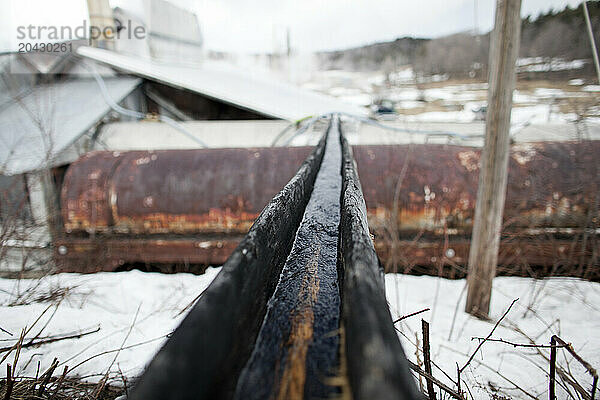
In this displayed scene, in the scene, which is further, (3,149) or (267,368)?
(3,149)

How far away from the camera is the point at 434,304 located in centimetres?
248

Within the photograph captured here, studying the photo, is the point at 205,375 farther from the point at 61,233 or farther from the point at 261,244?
the point at 61,233

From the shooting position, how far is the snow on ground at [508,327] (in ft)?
4.86

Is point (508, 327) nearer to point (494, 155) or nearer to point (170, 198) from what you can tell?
point (494, 155)

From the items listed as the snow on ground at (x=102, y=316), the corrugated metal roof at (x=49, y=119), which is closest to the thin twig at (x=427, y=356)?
the snow on ground at (x=102, y=316)

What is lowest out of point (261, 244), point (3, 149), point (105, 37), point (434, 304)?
point (434, 304)

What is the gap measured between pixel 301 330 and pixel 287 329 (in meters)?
0.02

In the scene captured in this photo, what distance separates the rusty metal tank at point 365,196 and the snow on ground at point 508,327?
0.25m

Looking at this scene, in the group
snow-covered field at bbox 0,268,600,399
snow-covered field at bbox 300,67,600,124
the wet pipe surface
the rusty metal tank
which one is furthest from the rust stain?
snow-covered field at bbox 300,67,600,124

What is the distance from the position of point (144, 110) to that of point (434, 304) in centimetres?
657

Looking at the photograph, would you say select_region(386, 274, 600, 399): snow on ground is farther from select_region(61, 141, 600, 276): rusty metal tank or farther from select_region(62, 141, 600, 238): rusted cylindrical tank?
select_region(62, 141, 600, 238): rusted cylindrical tank

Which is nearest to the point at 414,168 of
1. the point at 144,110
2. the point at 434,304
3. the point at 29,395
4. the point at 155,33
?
the point at 434,304

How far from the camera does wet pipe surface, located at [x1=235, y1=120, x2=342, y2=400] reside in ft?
1.56

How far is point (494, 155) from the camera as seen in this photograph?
206cm
